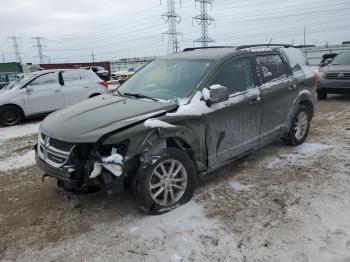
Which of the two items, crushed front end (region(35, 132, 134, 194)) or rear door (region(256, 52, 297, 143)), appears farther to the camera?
rear door (region(256, 52, 297, 143))

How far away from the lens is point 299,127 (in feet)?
19.5

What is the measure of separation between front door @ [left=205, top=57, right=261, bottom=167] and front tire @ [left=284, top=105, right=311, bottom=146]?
3.80 ft

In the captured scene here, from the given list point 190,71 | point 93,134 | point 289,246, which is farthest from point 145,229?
point 190,71

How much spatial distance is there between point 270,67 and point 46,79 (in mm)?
7403

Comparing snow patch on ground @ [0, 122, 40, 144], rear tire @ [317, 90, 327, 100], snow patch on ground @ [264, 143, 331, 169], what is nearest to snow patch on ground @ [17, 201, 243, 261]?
snow patch on ground @ [264, 143, 331, 169]

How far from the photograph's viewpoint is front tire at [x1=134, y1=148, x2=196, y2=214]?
11.7 ft

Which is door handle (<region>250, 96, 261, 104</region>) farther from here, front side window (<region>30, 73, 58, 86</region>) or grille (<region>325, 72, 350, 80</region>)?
front side window (<region>30, 73, 58, 86</region>)

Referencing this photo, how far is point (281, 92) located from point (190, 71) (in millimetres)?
1669

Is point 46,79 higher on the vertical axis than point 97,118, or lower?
lower

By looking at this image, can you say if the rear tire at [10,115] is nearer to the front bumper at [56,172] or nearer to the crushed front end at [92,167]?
the front bumper at [56,172]

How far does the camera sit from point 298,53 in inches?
241

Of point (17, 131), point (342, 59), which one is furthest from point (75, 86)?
point (342, 59)

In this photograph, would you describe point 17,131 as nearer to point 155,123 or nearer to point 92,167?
point 92,167

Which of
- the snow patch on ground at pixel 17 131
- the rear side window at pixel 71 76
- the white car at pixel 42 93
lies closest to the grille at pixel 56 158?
the snow patch on ground at pixel 17 131
